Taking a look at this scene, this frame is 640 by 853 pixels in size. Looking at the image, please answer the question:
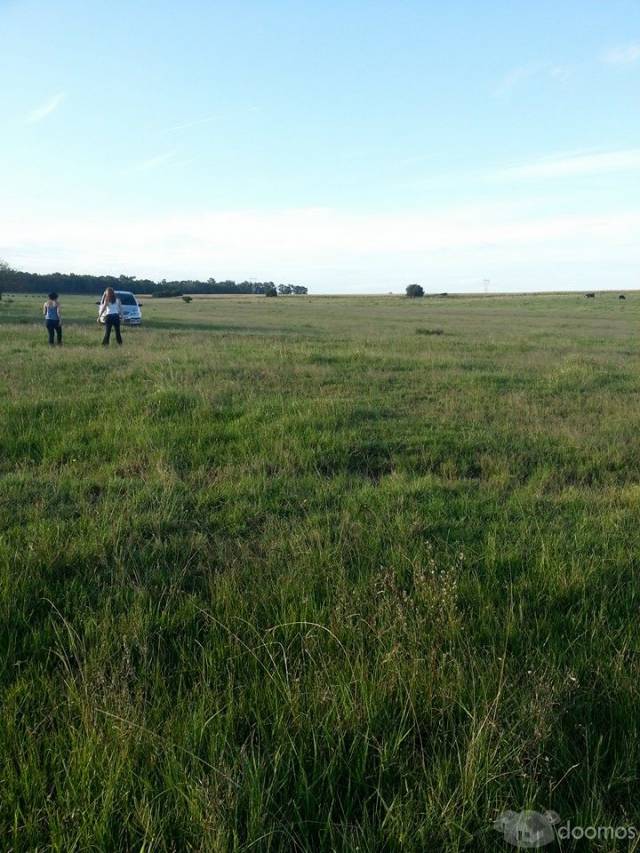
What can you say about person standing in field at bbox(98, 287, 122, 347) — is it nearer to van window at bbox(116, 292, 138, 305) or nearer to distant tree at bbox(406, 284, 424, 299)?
van window at bbox(116, 292, 138, 305)

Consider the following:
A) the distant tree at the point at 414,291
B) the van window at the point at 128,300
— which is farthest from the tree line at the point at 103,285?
the van window at the point at 128,300

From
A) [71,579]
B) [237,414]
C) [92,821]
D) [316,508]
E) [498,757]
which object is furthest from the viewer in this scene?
[237,414]

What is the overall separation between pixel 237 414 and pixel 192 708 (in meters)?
5.72

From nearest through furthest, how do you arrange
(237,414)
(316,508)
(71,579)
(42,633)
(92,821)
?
(92,821)
(42,633)
(71,579)
(316,508)
(237,414)

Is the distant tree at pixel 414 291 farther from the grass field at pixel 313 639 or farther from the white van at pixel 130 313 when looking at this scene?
the grass field at pixel 313 639

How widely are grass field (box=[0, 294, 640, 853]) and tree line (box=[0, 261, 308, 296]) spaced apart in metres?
95.6

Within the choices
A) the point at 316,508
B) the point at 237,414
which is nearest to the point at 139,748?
the point at 316,508

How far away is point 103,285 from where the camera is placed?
122000mm

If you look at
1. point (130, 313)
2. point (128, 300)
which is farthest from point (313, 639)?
point (128, 300)

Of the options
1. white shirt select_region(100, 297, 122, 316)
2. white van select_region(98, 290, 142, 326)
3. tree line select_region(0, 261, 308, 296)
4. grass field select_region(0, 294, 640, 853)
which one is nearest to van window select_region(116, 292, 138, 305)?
white van select_region(98, 290, 142, 326)

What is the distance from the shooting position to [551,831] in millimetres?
1951

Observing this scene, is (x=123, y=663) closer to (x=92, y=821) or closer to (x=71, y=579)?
(x=92, y=821)

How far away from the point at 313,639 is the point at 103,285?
425 feet

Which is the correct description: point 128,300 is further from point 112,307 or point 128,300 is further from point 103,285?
point 103,285
